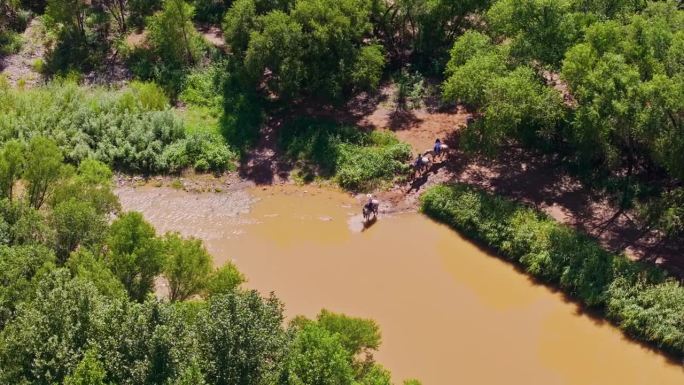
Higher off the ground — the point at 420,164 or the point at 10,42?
the point at 420,164

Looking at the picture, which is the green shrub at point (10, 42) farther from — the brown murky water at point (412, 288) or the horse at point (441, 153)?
the horse at point (441, 153)

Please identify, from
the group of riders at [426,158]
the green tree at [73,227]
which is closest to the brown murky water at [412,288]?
the group of riders at [426,158]

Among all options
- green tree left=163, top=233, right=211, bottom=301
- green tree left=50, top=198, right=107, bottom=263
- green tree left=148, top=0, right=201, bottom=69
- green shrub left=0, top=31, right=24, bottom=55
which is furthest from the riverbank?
green shrub left=0, top=31, right=24, bottom=55

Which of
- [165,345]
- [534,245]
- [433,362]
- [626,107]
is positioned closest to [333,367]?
[165,345]

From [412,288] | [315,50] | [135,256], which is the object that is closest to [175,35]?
Answer: [315,50]

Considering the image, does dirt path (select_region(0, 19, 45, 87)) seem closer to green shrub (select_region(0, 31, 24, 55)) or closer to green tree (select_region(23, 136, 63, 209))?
green shrub (select_region(0, 31, 24, 55))

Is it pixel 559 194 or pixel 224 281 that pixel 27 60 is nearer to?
pixel 224 281
